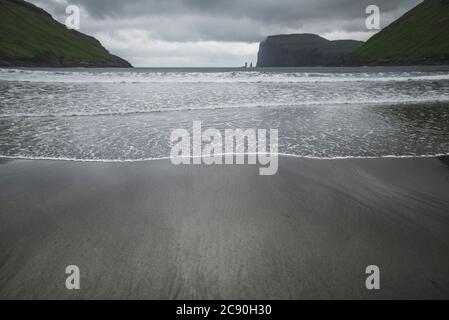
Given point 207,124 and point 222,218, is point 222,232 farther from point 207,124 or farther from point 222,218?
point 207,124

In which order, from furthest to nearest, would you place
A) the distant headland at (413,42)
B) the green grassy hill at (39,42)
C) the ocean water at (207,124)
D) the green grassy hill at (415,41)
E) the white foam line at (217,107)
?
1. the green grassy hill at (415,41)
2. the distant headland at (413,42)
3. the green grassy hill at (39,42)
4. the white foam line at (217,107)
5. the ocean water at (207,124)

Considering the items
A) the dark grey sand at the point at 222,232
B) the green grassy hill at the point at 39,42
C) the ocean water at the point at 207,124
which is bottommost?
the dark grey sand at the point at 222,232

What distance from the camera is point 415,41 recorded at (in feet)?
354

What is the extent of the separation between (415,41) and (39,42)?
433ft

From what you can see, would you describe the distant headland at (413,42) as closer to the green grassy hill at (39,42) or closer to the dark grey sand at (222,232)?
the dark grey sand at (222,232)

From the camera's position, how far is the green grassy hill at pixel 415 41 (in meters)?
92.0

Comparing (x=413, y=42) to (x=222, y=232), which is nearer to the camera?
(x=222, y=232)

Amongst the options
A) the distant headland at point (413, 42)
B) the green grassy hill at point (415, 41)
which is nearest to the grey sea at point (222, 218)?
the distant headland at point (413, 42)

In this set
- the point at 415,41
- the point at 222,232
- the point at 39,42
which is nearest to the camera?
the point at 222,232

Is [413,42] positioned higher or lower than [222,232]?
higher

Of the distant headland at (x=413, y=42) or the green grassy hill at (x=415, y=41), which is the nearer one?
the distant headland at (x=413, y=42)

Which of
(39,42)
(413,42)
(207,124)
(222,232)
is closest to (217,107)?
(207,124)

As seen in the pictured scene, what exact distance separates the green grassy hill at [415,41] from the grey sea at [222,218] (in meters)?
97.6
